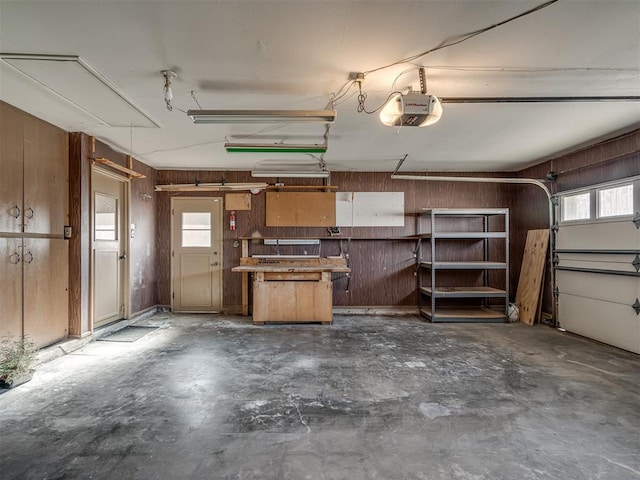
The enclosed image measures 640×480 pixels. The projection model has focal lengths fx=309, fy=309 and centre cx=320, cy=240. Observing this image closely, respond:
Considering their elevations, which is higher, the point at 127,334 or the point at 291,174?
the point at 291,174

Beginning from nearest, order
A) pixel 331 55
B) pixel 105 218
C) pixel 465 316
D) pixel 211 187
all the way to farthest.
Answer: pixel 331 55
pixel 105 218
pixel 465 316
pixel 211 187

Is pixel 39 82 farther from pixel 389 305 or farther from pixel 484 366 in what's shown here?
pixel 389 305

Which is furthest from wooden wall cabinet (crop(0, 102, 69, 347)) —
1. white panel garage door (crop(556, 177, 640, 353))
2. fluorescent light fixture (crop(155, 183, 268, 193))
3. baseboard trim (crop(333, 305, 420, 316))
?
white panel garage door (crop(556, 177, 640, 353))

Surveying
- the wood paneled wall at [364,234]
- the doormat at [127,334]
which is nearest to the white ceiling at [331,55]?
the wood paneled wall at [364,234]

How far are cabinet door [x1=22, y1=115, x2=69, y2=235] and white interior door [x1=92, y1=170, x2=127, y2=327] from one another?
1.48 ft

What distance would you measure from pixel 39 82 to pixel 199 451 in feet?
10.5

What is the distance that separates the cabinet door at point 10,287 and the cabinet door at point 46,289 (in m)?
0.07

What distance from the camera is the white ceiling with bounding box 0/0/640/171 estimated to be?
183 cm

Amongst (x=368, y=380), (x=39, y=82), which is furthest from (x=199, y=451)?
(x=39, y=82)

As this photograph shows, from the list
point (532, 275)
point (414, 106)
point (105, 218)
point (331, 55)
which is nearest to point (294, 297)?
point (105, 218)

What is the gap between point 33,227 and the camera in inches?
131

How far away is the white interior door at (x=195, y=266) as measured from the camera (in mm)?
5801

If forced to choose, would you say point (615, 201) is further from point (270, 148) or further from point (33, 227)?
point (33, 227)

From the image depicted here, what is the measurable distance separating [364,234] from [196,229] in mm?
3175
